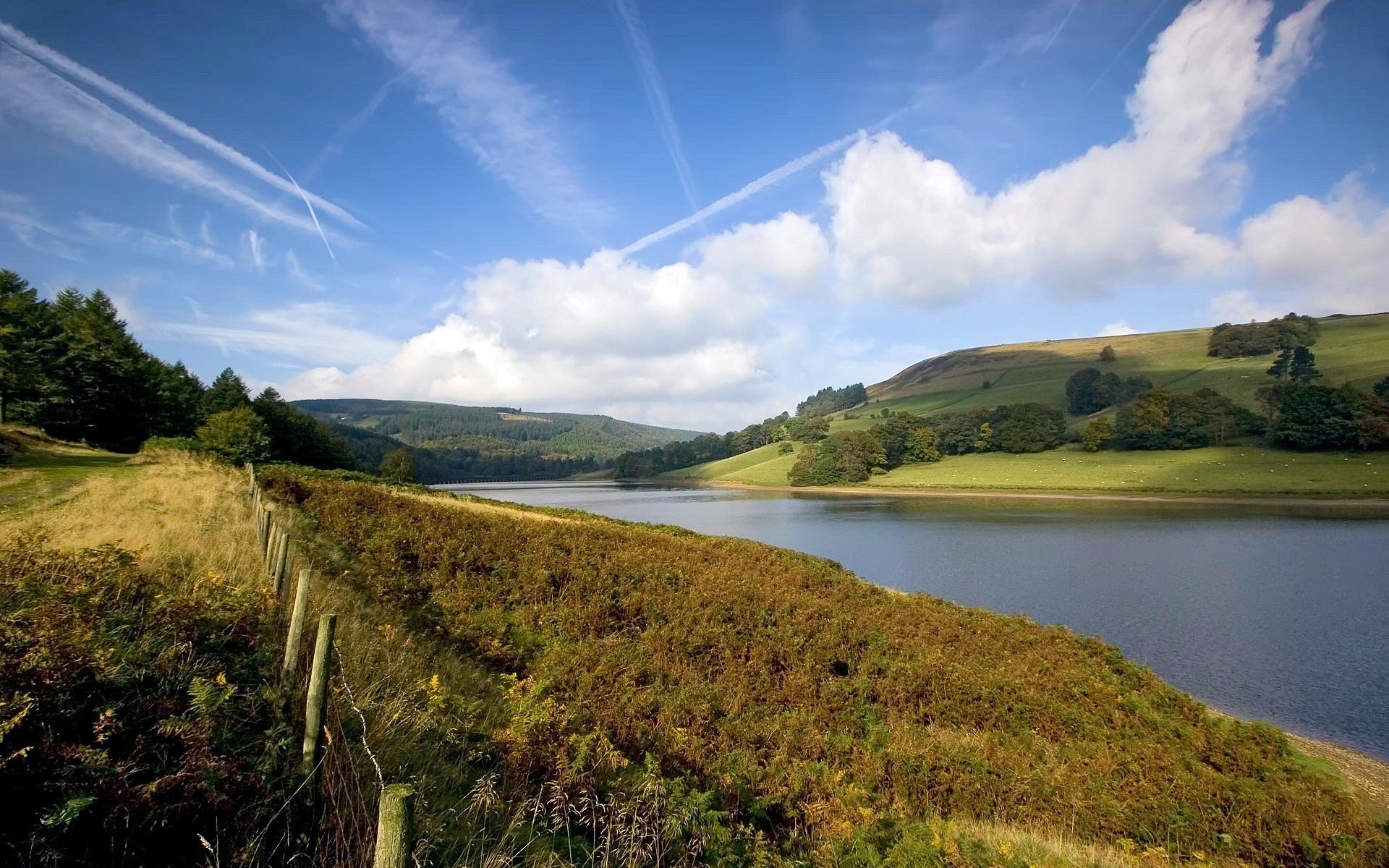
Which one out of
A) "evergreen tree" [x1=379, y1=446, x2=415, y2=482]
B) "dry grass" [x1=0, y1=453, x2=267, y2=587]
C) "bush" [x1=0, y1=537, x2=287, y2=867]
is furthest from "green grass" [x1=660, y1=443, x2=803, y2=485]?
"bush" [x1=0, y1=537, x2=287, y2=867]

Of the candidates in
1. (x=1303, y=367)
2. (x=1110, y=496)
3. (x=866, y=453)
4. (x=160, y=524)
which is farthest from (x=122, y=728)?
(x=1303, y=367)

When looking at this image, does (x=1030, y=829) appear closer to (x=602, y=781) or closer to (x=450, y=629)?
(x=602, y=781)

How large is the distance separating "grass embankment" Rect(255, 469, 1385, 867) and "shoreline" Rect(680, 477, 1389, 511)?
220 ft

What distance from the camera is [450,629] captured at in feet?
36.3

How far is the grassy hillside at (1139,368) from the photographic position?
352 feet

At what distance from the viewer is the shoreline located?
58338 mm

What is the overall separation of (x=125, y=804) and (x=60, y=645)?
5.30 ft

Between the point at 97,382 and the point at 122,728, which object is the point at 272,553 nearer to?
the point at 122,728

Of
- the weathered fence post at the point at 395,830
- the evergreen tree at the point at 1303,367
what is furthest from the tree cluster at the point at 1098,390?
the weathered fence post at the point at 395,830

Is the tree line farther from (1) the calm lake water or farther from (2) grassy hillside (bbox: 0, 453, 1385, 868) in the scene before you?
(1) the calm lake water

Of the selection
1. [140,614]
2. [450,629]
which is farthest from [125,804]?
[450,629]

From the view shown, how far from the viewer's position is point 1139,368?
13950 centimetres

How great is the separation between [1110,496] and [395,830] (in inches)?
3413

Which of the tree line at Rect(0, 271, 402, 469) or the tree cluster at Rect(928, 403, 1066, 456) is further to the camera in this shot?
the tree cluster at Rect(928, 403, 1066, 456)
